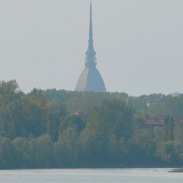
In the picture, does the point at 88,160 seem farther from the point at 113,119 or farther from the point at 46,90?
the point at 46,90

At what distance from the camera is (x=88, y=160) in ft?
372

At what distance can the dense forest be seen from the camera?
11075 centimetres

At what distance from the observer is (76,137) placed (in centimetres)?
11550
